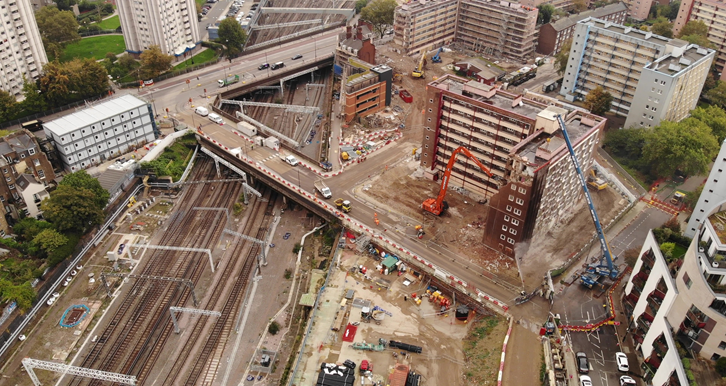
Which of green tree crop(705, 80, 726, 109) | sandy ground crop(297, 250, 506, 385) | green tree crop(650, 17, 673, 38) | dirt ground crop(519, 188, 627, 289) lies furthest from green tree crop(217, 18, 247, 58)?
green tree crop(705, 80, 726, 109)

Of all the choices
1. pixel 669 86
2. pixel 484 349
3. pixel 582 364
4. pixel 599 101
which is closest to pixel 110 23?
pixel 599 101

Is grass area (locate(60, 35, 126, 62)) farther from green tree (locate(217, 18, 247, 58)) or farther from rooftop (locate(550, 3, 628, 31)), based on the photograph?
rooftop (locate(550, 3, 628, 31))

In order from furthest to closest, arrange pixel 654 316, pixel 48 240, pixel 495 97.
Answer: pixel 495 97, pixel 48 240, pixel 654 316

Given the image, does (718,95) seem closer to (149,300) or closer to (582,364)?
(582,364)

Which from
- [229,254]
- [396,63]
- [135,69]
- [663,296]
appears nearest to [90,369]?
[229,254]

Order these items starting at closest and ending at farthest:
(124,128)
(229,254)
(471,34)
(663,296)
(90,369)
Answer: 1. (663,296)
2. (90,369)
3. (229,254)
4. (124,128)
5. (471,34)

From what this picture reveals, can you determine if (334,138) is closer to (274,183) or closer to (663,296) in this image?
(274,183)

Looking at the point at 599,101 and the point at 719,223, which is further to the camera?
the point at 599,101

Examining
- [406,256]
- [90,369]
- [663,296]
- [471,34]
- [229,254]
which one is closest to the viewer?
[663,296]
